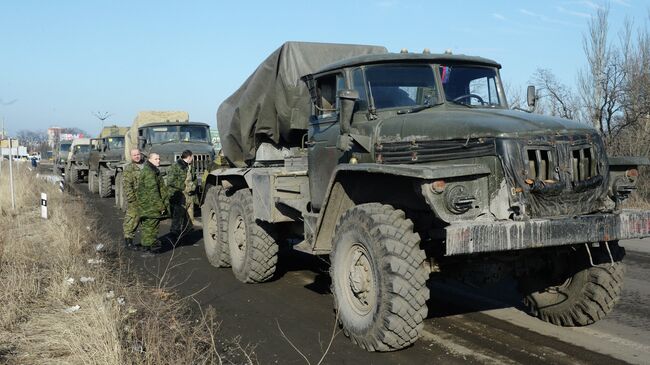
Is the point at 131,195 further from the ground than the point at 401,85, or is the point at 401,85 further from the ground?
the point at 401,85

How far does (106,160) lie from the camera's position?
22734 millimetres

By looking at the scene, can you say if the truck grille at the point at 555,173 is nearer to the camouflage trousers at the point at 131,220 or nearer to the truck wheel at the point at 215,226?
the truck wheel at the point at 215,226

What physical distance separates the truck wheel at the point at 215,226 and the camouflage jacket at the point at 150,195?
85cm

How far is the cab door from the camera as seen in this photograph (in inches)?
241

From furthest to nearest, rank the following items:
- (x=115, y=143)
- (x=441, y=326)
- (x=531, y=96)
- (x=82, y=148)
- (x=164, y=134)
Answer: (x=82, y=148) < (x=115, y=143) < (x=164, y=134) < (x=531, y=96) < (x=441, y=326)

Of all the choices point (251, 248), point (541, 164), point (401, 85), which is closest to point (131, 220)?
point (251, 248)

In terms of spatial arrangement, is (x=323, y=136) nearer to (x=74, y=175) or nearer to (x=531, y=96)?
(x=531, y=96)

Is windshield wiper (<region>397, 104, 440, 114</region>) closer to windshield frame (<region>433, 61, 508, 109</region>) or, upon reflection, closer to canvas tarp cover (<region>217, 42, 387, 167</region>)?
windshield frame (<region>433, 61, 508, 109</region>)

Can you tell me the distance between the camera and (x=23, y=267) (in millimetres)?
7262

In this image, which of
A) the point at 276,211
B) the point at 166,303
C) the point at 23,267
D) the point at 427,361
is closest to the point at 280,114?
the point at 276,211

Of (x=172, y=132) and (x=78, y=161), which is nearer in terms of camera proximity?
(x=172, y=132)

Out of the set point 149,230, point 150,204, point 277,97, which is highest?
point 277,97

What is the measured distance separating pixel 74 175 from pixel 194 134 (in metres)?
17.2

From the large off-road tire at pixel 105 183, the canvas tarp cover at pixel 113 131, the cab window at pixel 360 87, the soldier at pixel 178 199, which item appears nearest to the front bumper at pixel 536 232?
the cab window at pixel 360 87
